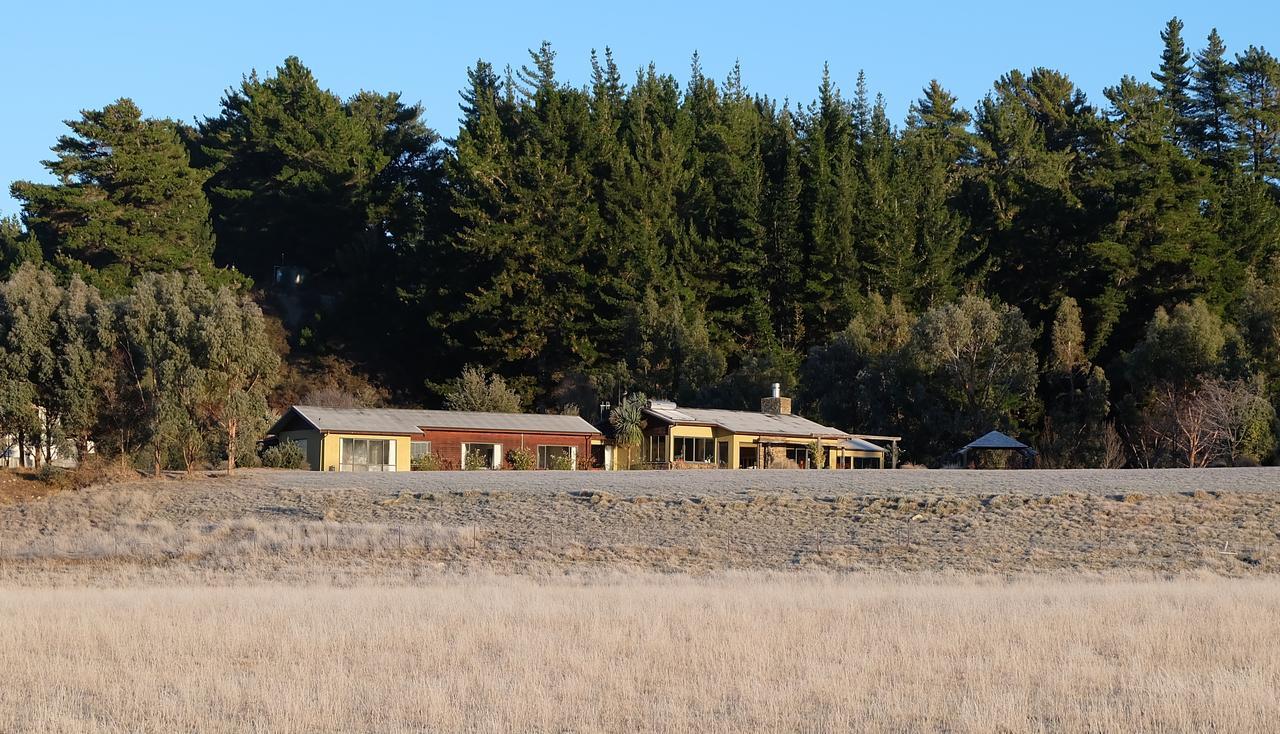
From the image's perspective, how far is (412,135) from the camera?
8044 cm

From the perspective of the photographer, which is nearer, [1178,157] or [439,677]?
[439,677]

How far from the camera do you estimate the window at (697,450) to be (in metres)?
51.4

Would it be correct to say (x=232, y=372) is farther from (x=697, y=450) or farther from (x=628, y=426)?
(x=697, y=450)

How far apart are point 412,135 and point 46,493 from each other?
163 ft

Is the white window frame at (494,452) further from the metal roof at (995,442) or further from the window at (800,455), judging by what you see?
the metal roof at (995,442)

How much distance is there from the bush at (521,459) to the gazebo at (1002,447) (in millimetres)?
15914

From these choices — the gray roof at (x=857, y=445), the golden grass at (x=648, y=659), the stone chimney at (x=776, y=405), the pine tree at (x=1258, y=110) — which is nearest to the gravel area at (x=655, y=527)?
the golden grass at (x=648, y=659)

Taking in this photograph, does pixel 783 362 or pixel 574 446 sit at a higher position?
pixel 783 362

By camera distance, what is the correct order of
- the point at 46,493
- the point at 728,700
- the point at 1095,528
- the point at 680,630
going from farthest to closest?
1. the point at 46,493
2. the point at 1095,528
3. the point at 680,630
4. the point at 728,700

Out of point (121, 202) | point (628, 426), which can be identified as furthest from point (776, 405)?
point (121, 202)

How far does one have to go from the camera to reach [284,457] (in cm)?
4512

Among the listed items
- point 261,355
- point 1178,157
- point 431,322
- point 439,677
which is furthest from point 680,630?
point 1178,157

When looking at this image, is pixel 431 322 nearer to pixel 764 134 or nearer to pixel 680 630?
pixel 764 134

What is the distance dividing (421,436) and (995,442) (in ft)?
68.0
